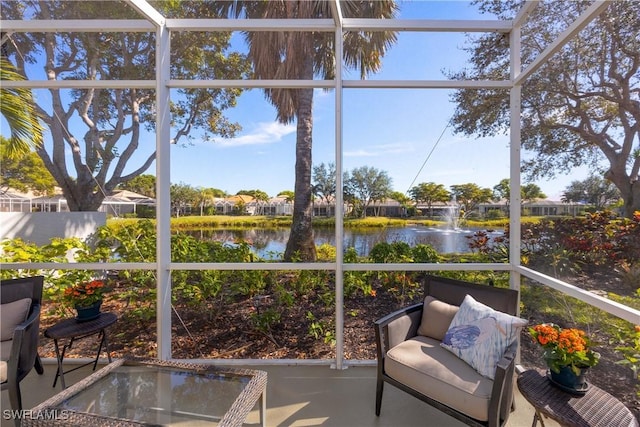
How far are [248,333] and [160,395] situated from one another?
51.8 inches

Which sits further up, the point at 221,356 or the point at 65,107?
the point at 65,107

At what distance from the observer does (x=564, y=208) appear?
6.99ft

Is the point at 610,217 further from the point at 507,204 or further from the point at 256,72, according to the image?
the point at 256,72

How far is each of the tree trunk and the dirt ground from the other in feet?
1.79

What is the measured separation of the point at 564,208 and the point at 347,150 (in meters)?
1.84

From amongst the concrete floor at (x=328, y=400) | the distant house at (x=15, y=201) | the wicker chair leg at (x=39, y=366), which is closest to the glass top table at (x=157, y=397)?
the concrete floor at (x=328, y=400)

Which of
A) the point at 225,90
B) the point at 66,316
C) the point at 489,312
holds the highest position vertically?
the point at 225,90

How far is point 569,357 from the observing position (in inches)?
57.5

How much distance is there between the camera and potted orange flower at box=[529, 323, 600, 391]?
1.45 m

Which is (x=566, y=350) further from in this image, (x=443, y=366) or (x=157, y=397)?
(x=157, y=397)

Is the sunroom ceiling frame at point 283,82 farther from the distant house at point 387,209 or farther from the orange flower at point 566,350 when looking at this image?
the orange flower at point 566,350

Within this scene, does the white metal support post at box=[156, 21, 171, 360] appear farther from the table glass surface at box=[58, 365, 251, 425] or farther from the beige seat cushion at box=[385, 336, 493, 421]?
the beige seat cushion at box=[385, 336, 493, 421]

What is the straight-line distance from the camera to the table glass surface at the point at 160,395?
148 cm

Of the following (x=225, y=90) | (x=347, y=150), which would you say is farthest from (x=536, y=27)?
(x=225, y=90)
